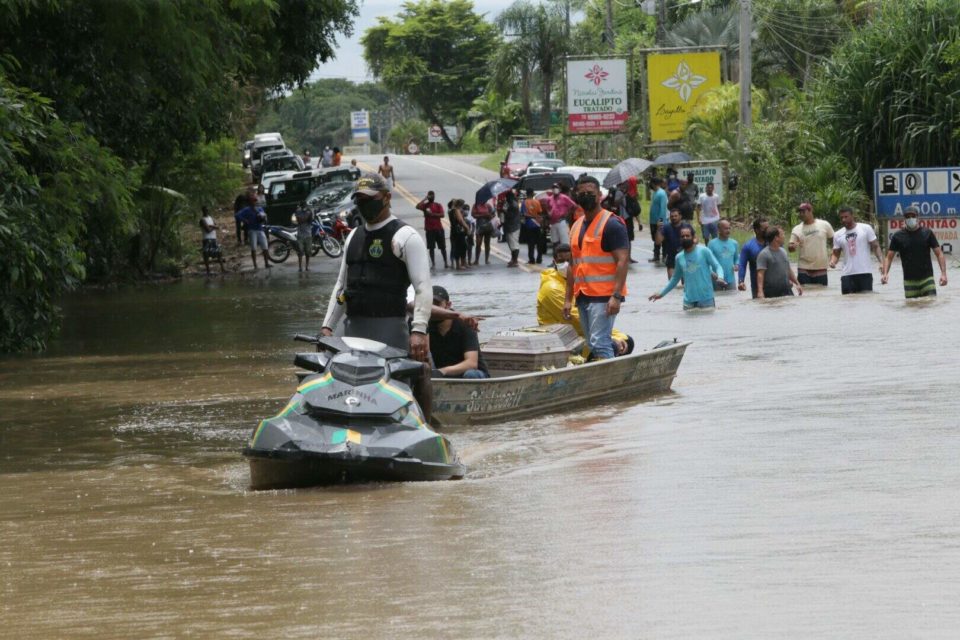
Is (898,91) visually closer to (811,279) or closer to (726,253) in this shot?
(726,253)

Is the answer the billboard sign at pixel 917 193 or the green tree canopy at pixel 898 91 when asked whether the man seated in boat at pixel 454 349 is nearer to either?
the billboard sign at pixel 917 193

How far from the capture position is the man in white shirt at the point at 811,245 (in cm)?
2122

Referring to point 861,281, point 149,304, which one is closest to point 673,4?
point 149,304

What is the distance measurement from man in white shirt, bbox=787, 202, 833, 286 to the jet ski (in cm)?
1249

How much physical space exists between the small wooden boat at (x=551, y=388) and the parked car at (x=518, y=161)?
158 ft

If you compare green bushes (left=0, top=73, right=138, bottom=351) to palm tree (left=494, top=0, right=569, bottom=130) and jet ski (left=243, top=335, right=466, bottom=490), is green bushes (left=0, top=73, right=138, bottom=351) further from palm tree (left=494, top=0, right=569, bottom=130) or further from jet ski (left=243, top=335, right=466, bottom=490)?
palm tree (left=494, top=0, right=569, bottom=130)

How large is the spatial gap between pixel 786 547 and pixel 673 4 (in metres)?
74.9

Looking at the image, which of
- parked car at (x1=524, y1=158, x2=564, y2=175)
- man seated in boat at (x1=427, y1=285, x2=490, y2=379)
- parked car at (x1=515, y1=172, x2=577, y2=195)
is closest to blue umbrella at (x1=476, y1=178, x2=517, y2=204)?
parked car at (x1=515, y1=172, x2=577, y2=195)

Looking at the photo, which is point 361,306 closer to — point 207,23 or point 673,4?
point 207,23

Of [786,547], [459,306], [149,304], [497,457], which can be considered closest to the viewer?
[786,547]

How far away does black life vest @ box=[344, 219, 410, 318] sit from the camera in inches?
393

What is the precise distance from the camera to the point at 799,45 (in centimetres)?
6594

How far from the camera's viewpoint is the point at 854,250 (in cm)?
2133

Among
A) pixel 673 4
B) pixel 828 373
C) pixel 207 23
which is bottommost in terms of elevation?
pixel 828 373
